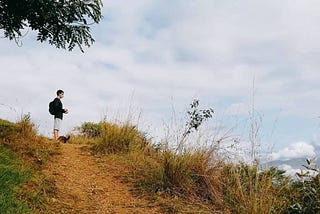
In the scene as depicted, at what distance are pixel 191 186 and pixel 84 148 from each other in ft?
12.4

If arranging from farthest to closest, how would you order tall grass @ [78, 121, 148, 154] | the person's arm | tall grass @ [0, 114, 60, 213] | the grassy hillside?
the person's arm < tall grass @ [78, 121, 148, 154] < the grassy hillside < tall grass @ [0, 114, 60, 213]

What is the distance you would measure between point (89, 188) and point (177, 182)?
1.38m

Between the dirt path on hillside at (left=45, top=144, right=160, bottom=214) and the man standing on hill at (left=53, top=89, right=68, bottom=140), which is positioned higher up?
the man standing on hill at (left=53, top=89, right=68, bottom=140)

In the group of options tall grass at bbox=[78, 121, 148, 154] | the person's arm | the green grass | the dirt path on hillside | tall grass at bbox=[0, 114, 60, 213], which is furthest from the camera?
the person's arm

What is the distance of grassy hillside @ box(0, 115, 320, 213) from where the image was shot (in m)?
6.27

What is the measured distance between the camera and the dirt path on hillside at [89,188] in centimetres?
668

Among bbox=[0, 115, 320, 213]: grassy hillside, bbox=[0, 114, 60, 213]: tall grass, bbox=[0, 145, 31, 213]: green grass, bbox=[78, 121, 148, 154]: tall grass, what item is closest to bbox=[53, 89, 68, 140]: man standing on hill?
bbox=[0, 114, 60, 213]: tall grass

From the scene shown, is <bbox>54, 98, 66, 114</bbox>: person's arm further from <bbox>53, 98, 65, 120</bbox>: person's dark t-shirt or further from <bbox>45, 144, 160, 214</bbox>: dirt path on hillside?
<bbox>45, 144, 160, 214</bbox>: dirt path on hillside

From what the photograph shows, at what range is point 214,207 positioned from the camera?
671 cm

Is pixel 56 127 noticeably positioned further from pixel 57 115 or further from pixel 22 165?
pixel 22 165

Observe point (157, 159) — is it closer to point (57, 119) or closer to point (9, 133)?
point (9, 133)

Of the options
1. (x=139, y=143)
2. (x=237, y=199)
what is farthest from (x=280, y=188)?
(x=139, y=143)

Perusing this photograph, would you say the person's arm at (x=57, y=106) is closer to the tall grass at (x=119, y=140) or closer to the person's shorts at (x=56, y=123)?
the person's shorts at (x=56, y=123)

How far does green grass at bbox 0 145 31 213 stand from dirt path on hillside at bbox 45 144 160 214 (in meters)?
0.48
